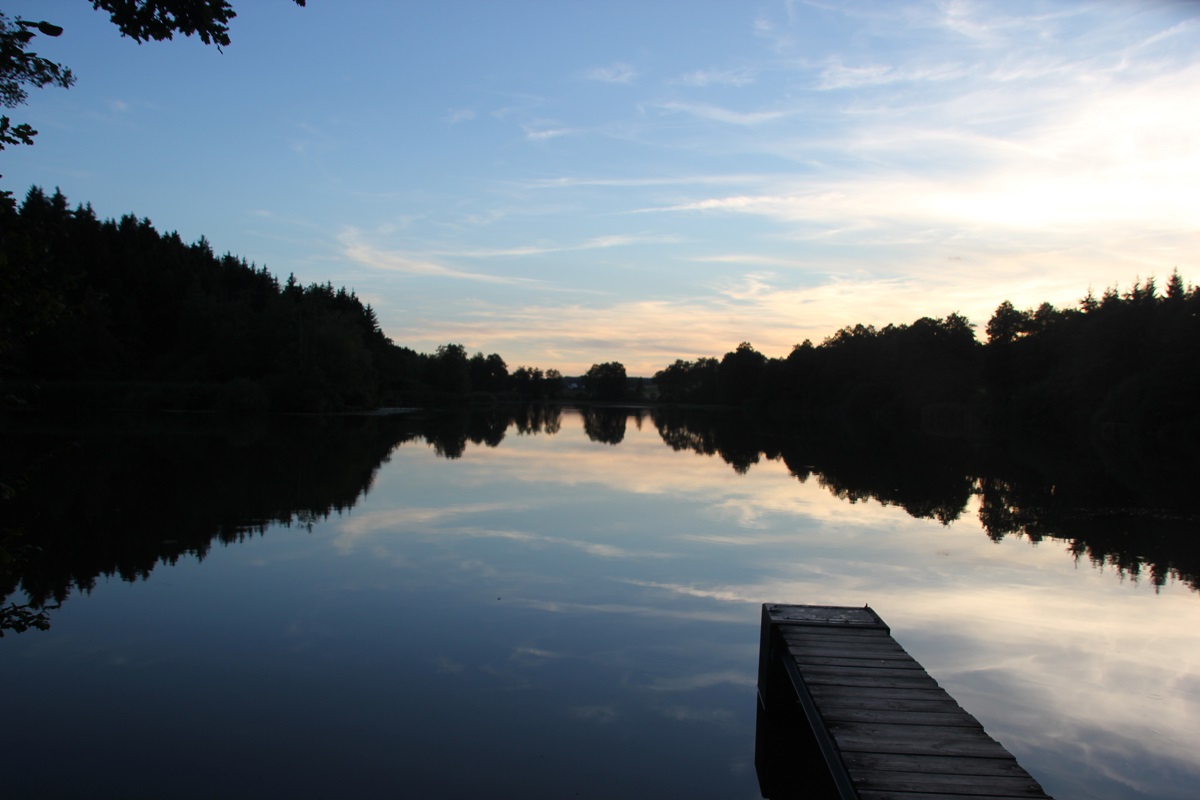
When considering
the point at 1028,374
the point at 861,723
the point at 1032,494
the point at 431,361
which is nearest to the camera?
the point at 861,723

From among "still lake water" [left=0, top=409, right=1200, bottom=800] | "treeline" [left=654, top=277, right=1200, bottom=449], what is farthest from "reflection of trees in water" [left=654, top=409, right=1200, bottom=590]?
"treeline" [left=654, top=277, right=1200, bottom=449]

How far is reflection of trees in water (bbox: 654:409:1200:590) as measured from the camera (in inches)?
494

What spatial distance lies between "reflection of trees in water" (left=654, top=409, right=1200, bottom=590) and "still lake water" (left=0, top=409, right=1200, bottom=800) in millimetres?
486

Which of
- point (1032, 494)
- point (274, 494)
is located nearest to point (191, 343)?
point (274, 494)

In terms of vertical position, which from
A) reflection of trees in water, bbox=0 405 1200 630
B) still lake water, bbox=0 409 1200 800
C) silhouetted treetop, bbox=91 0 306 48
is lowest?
still lake water, bbox=0 409 1200 800

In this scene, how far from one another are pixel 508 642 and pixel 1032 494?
16.6 meters

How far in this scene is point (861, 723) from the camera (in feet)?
14.5

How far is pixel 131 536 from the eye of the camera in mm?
11102

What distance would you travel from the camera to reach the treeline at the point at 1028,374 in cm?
4166

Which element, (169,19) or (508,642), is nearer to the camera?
(169,19)

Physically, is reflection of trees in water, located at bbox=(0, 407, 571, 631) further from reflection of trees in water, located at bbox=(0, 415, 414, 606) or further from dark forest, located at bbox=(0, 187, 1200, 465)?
dark forest, located at bbox=(0, 187, 1200, 465)

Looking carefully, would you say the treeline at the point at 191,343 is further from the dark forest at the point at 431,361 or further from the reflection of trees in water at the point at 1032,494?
the reflection of trees in water at the point at 1032,494

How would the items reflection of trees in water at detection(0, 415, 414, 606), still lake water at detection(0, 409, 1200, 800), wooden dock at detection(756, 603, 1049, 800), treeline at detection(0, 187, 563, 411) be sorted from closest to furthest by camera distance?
wooden dock at detection(756, 603, 1049, 800) → still lake water at detection(0, 409, 1200, 800) → reflection of trees in water at detection(0, 415, 414, 606) → treeline at detection(0, 187, 563, 411)

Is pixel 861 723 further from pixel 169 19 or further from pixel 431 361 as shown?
pixel 431 361
